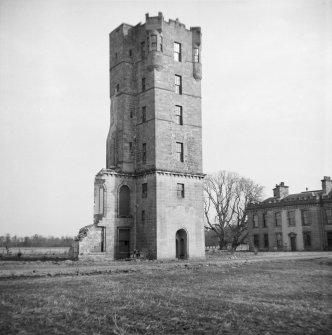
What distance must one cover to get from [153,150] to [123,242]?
888cm

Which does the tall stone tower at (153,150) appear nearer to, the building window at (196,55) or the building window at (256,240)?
the building window at (196,55)

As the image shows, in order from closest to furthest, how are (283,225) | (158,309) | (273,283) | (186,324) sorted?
1. (186,324)
2. (158,309)
3. (273,283)
4. (283,225)

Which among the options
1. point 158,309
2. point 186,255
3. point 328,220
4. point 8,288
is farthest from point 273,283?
point 328,220

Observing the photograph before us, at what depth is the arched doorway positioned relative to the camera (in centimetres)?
3591

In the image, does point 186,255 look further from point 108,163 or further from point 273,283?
point 273,283

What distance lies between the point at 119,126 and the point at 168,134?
5.16 metres

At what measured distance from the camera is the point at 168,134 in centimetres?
3603

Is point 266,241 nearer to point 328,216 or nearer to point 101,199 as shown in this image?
point 328,216

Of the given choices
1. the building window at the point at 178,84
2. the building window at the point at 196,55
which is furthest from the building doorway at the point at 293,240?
the building window at the point at 196,55

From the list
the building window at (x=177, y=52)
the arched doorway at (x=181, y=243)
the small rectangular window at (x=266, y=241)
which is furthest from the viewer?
the small rectangular window at (x=266, y=241)

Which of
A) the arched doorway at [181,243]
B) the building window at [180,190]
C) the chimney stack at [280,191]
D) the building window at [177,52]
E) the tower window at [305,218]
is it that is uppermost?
the building window at [177,52]

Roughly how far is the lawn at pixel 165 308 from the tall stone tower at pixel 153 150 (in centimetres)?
1879

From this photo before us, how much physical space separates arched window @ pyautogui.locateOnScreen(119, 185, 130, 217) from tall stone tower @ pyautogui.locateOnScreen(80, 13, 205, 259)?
0.31ft

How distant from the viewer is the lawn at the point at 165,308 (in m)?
8.34
